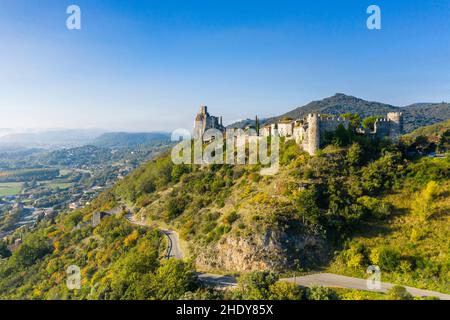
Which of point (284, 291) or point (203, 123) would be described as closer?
point (284, 291)

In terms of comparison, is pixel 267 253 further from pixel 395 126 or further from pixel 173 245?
pixel 395 126

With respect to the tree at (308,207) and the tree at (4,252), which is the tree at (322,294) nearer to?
the tree at (308,207)

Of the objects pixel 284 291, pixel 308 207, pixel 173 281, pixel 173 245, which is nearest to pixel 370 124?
pixel 308 207

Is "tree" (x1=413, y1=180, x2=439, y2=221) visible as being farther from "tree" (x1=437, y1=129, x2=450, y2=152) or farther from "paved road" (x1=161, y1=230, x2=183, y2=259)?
"paved road" (x1=161, y1=230, x2=183, y2=259)

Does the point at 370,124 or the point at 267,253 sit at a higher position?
the point at 370,124
